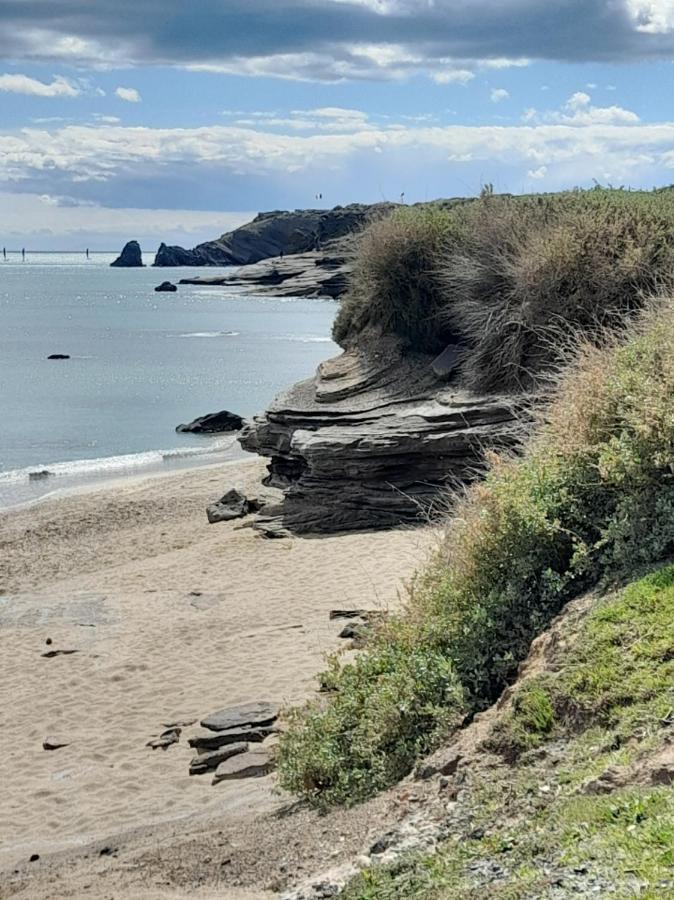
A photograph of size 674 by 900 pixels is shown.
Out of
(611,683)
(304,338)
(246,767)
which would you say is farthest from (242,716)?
(304,338)

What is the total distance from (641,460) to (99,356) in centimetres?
5276

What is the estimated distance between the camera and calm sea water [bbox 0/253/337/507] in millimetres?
30312

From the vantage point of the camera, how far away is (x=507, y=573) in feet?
25.6

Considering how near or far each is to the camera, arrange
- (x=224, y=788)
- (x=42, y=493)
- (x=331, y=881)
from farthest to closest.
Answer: (x=42, y=493) → (x=224, y=788) → (x=331, y=881)

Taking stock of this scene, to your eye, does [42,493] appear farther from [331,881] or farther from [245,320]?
[245,320]

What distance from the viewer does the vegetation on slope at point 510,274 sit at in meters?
16.9

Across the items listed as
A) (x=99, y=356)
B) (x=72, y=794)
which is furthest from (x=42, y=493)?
(x=99, y=356)

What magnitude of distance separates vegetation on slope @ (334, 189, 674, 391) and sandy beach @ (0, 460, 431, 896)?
142 inches

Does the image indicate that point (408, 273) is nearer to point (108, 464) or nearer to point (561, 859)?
point (108, 464)

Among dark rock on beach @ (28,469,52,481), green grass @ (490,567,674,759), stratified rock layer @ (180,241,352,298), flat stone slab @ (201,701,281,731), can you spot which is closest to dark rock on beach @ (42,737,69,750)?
flat stone slab @ (201,701,281,731)

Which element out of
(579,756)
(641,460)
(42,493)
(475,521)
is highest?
(641,460)

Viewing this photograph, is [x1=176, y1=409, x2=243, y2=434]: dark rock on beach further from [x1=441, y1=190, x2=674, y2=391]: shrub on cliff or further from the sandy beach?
[x1=441, y1=190, x2=674, y2=391]: shrub on cliff

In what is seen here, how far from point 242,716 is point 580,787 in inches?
222

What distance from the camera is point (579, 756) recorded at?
539cm
